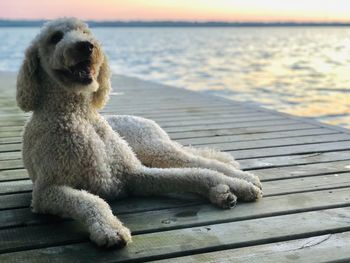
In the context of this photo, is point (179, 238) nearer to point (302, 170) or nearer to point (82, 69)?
point (82, 69)

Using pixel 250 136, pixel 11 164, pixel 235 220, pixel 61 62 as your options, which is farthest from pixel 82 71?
pixel 250 136

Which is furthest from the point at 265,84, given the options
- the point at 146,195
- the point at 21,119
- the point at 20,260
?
the point at 20,260

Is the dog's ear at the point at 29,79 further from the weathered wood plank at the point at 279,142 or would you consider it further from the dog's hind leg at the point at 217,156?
the weathered wood plank at the point at 279,142

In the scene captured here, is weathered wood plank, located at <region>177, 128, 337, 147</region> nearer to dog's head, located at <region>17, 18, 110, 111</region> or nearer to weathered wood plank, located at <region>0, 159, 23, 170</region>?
weathered wood plank, located at <region>0, 159, 23, 170</region>

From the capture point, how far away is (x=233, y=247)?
2.36m

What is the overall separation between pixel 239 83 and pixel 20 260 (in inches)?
479

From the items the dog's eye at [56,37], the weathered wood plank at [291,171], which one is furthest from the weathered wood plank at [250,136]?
the dog's eye at [56,37]

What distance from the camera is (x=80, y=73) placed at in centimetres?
267

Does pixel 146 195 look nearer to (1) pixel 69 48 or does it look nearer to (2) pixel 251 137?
(1) pixel 69 48

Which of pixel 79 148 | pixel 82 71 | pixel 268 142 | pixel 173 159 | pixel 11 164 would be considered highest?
pixel 82 71

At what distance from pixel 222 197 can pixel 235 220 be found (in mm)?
187

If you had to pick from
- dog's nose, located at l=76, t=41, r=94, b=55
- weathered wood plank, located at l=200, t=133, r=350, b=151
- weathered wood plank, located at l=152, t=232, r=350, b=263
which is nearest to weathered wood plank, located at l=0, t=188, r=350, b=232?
weathered wood plank, located at l=152, t=232, r=350, b=263

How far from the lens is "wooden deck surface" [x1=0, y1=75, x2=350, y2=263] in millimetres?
2289

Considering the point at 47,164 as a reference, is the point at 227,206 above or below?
below
